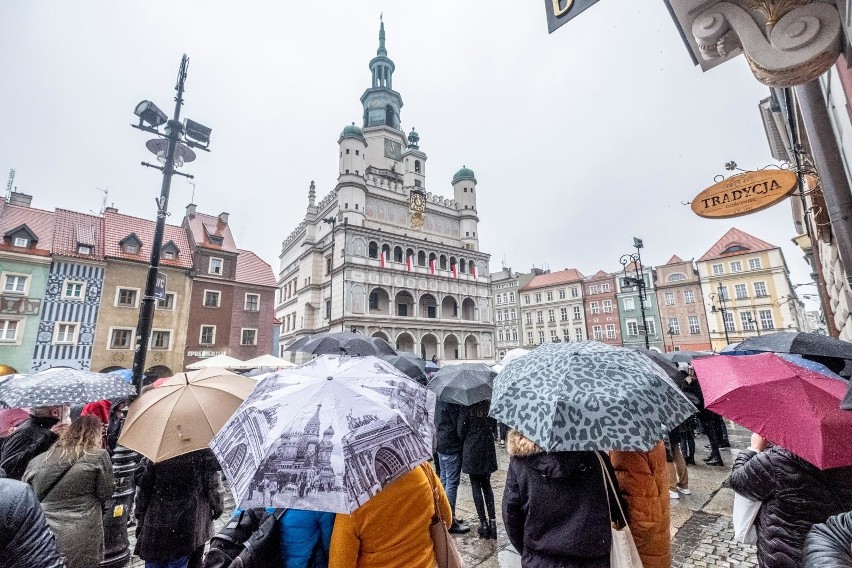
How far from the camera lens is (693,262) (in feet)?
158

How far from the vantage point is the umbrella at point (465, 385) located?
514cm

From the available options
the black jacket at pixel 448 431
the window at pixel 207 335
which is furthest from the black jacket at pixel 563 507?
the window at pixel 207 335

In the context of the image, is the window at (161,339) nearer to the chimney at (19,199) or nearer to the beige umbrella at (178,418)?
the chimney at (19,199)

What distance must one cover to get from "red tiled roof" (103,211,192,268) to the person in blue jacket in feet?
91.2

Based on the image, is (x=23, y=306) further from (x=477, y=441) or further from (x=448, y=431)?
(x=477, y=441)

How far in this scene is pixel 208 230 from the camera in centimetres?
2898

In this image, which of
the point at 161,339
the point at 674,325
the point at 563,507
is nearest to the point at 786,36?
the point at 563,507

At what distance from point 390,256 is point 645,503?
36707 mm

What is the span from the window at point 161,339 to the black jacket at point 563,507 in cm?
2808

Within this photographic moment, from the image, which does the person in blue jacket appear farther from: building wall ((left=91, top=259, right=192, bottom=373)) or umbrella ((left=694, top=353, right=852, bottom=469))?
building wall ((left=91, top=259, right=192, bottom=373))

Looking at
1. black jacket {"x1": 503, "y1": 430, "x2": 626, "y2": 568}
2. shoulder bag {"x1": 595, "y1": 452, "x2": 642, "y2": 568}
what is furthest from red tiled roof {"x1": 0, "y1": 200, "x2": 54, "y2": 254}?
shoulder bag {"x1": 595, "y1": 452, "x2": 642, "y2": 568}

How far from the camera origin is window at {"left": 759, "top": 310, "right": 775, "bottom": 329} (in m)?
41.0

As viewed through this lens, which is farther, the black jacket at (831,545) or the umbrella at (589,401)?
the umbrella at (589,401)

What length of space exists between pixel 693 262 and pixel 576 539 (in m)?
57.1
